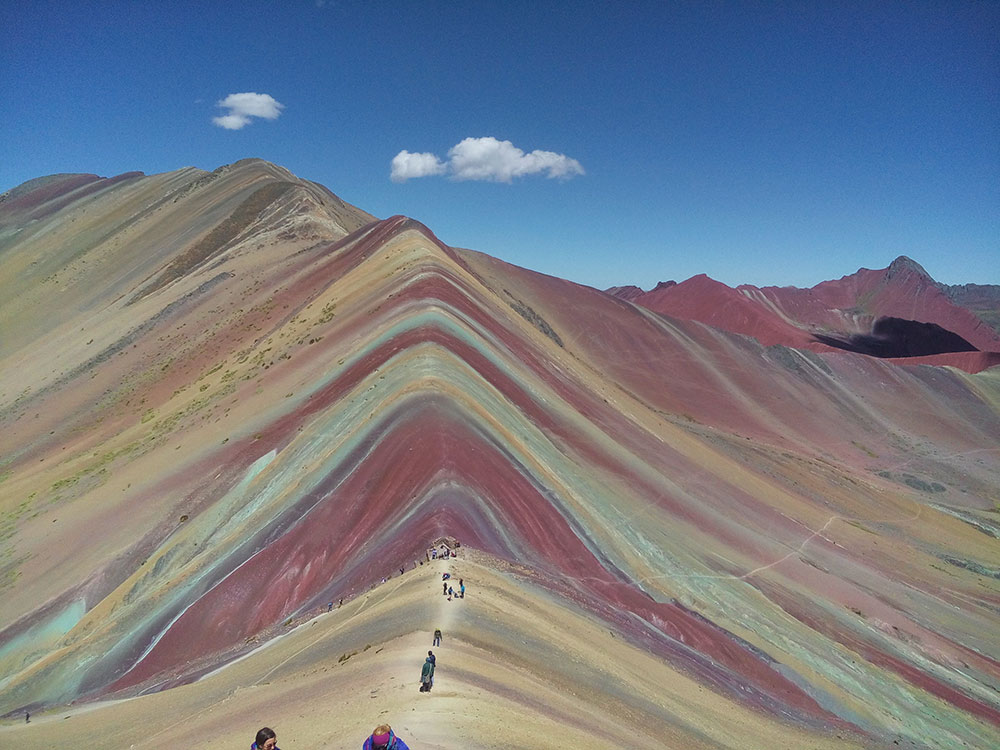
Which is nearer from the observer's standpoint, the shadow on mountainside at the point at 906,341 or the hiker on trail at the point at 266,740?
the hiker on trail at the point at 266,740

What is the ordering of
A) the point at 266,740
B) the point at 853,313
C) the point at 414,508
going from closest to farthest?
the point at 266,740 < the point at 414,508 < the point at 853,313

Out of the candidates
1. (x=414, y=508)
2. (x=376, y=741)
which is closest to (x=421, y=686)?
(x=376, y=741)

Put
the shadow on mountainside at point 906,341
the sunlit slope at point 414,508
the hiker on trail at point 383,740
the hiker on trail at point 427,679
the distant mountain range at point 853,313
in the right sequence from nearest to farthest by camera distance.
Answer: the hiker on trail at point 383,740 → the hiker on trail at point 427,679 → the sunlit slope at point 414,508 → the distant mountain range at point 853,313 → the shadow on mountainside at point 906,341

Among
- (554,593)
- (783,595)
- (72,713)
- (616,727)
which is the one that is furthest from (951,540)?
(72,713)

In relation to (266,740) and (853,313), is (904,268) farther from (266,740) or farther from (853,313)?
(266,740)

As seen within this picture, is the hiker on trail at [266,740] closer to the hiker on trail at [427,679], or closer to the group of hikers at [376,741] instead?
the group of hikers at [376,741]

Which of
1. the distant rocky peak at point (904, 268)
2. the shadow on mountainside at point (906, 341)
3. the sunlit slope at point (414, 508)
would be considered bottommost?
the sunlit slope at point (414, 508)

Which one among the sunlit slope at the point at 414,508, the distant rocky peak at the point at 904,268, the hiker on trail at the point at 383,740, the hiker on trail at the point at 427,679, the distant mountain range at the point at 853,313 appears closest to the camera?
the hiker on trail at the point at 383,740

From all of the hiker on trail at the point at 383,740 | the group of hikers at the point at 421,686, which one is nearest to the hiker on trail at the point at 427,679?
the group of hikers at the point at 421,686
